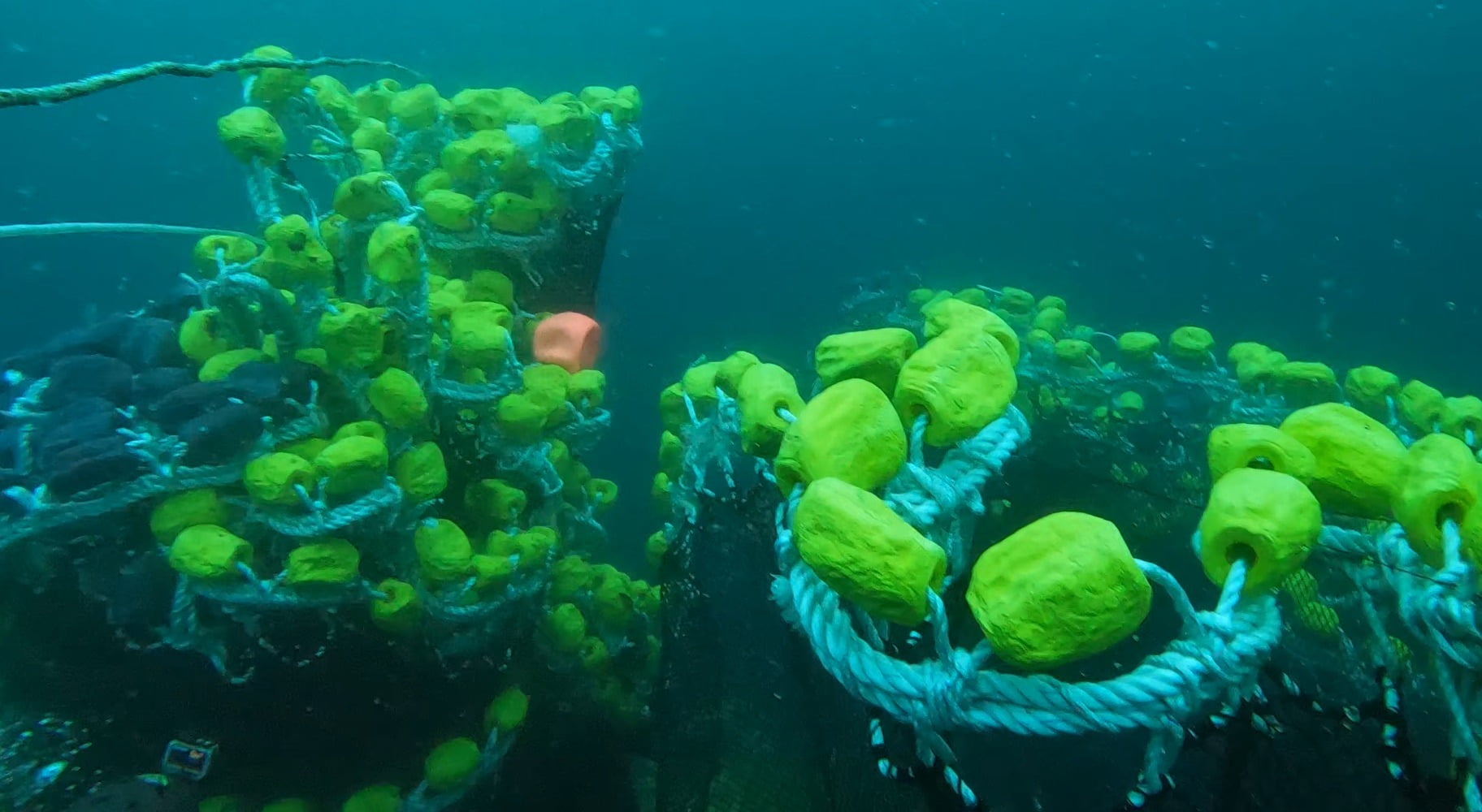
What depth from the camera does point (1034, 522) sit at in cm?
121

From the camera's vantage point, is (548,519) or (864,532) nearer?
(864,532)

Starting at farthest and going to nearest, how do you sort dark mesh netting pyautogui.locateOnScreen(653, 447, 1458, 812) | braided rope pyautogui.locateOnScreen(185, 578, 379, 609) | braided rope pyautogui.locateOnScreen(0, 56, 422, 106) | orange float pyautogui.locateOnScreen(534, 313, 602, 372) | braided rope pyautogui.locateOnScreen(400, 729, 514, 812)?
1. orange float pyautogui.locateOnScreen(534, 313, 602, 372)
2. braided rope pyautogui.locateOnScreen(400, 729, 514, 812)
3. braided rope pyautogui.locateOnScreen(185, 578, 379, 609)
4. dark mesh netting pyautogui.locateOnScreen(653, 447, 1458, 812)
5. braided rope pyautogui.locateOnScreen(0, 56, 422, 106)

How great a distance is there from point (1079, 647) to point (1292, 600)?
0.59m

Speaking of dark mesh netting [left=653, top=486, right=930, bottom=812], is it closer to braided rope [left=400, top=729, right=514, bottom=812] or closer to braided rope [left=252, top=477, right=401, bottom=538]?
braided rope [left=400, top=729, right=514, bottom=812]

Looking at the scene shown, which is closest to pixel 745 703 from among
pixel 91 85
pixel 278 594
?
pixel 278 594

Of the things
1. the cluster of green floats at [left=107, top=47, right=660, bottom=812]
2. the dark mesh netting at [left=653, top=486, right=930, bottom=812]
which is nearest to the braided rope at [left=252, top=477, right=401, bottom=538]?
the cluster of green floats at [left=107, top=47, right=660, bottom=812]

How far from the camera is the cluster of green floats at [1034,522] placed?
96 centimetres

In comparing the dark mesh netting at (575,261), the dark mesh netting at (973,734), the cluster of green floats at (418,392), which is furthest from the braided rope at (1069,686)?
the dark mesh netting at (575,261)

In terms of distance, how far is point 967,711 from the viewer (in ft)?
3.34

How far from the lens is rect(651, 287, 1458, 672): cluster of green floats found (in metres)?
0.96

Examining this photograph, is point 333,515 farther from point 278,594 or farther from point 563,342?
point 563,342

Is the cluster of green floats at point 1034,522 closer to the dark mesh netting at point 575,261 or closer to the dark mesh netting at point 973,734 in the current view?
the dark mesh netting at point 973,734

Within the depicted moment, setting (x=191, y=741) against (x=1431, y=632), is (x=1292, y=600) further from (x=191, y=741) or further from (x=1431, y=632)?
(x=191, y=741)

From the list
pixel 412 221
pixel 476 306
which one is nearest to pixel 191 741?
pixel 476 306
